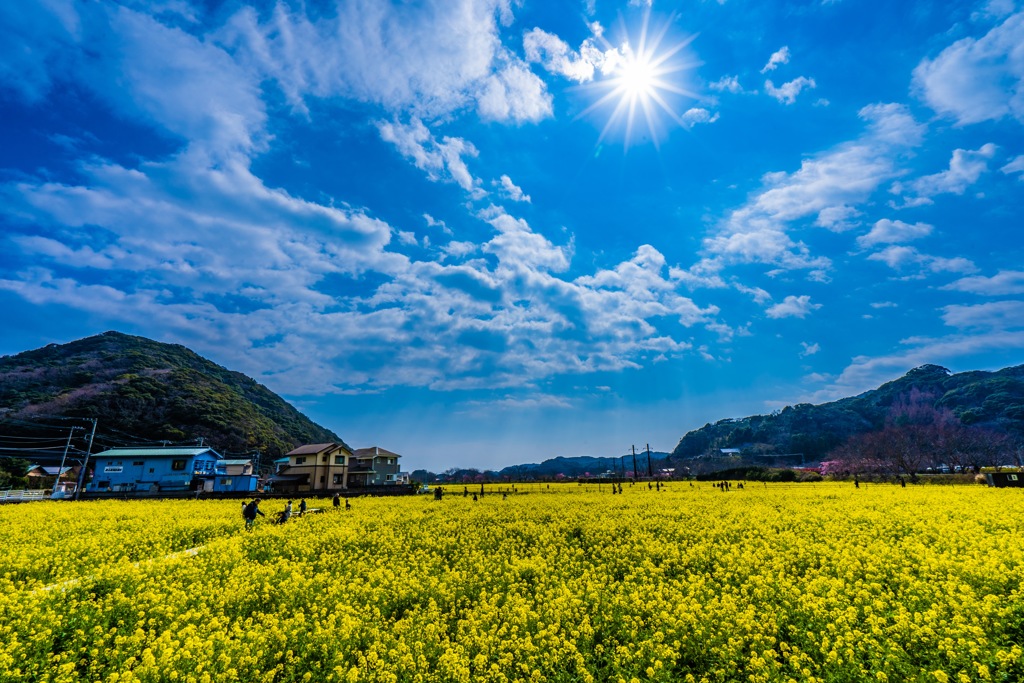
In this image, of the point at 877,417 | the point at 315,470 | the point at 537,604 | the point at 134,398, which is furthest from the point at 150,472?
the point at 877,417

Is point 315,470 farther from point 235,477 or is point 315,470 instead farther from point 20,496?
point 20,496

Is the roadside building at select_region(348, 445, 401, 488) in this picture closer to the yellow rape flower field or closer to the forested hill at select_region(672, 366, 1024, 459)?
the yellow rape flower field

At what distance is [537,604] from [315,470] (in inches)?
2325

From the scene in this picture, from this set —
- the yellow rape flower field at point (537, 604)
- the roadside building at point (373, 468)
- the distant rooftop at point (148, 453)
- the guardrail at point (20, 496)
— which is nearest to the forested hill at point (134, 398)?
the distant rooftop at point (148, 453)

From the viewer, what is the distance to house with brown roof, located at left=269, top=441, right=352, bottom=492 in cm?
6222

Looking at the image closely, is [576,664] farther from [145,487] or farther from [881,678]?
[145,487]

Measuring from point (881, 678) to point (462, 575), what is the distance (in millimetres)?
10188

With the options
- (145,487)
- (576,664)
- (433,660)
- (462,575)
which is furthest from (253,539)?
(145,487)

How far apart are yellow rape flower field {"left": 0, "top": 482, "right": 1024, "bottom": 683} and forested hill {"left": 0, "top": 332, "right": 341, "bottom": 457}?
89.7 m

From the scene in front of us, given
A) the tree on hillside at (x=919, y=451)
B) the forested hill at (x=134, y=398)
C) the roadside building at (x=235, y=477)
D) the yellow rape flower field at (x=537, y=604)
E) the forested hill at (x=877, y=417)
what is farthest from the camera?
the forested hill at (x=877, y=417)

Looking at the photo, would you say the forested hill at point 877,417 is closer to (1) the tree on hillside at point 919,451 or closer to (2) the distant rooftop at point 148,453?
(1) the tree on hillside at point 919,451

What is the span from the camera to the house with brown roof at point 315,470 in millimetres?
62219

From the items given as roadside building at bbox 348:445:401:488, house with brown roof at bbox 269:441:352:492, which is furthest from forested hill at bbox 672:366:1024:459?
house with brown roof at bbox 269:441:352:492

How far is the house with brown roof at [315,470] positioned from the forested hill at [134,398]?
1754 inches
